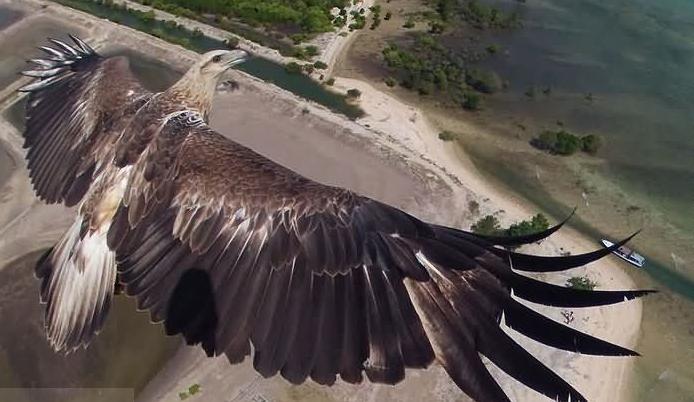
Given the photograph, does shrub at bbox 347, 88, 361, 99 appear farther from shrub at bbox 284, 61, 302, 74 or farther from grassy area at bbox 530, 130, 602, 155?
grassy area at bbox 530, 130, 602, 155

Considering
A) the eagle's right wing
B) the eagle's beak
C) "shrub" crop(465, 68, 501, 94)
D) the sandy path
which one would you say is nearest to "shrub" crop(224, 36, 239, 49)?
the sandy path

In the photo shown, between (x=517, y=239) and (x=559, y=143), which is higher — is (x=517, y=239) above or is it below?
above

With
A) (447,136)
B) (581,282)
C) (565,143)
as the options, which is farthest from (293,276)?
(565,143)

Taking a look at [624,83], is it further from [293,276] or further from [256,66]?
[293,276]

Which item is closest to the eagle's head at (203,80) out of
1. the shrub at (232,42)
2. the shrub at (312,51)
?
the shrub at (312,51)

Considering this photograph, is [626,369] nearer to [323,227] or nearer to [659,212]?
[659,212]

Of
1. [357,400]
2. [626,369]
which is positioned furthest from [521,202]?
[357,400]
